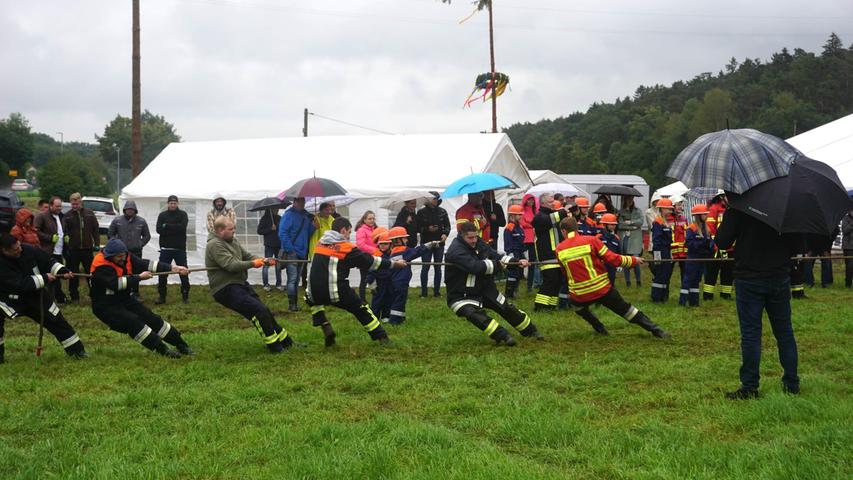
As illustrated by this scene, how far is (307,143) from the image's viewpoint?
19.0m

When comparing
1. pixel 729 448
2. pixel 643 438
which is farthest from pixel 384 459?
pixel 729 448

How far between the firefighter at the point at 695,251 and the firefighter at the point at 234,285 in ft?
20.5

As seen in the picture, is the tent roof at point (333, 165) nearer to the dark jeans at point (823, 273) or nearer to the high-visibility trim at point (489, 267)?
the dark jeans at point (823, 273)

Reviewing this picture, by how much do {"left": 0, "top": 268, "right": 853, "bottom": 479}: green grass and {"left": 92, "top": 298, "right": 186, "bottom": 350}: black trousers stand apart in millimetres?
237

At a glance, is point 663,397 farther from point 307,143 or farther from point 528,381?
point 307,143

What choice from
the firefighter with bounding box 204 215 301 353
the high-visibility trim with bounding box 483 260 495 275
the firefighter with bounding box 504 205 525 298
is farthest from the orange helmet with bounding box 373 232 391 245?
the firefighter with bounding box 504 205 525 298

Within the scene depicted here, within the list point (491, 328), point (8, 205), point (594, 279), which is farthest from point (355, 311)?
point (8, 205)

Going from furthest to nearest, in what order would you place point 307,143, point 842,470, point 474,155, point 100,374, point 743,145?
point 307,143 < point 474,155 < point 100,374 < point 743,145 < point 842,470

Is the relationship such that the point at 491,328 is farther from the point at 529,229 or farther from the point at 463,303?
the point at 529,229

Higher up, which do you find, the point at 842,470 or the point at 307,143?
the point at 307,143

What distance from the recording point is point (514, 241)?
47.0 ft

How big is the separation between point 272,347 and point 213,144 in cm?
1139

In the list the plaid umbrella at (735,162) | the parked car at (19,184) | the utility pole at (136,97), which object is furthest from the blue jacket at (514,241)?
the parked car at (19,184)

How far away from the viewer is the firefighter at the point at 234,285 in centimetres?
911
